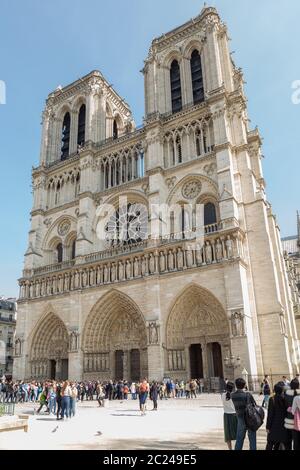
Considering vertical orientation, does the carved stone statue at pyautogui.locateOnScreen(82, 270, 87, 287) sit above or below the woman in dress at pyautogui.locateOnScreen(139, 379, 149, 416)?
above

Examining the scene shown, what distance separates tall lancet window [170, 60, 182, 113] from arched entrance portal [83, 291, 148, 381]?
15.2 m

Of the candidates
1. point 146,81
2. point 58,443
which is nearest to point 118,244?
point 146,81

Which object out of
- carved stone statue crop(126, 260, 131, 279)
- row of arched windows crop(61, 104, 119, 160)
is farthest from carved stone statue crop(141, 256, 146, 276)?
row of arched windows crop(61, 104, 119, 160)

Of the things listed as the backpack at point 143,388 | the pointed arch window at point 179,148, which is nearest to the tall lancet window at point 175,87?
the pointed arch window at point 179,148

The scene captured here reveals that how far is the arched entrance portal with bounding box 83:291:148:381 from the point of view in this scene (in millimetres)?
23312

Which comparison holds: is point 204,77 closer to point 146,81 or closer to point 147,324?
point 146,81

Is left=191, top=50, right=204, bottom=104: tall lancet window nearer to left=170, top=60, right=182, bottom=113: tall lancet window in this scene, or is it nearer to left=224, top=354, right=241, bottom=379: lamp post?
A: left=170, top=60, right=182, bottom=113: tall lancet window

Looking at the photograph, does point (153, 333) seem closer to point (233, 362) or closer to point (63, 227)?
point (233, 362)

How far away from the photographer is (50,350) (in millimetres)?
26531

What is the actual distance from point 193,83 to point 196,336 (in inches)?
745

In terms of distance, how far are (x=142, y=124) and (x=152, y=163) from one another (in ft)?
13.6

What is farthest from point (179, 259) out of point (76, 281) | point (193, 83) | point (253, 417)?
point (253, 417)

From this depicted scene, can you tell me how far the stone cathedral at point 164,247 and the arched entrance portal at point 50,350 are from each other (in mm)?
83

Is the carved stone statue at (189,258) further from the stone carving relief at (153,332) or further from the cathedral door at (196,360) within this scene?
the cathedral door at (196,360)
